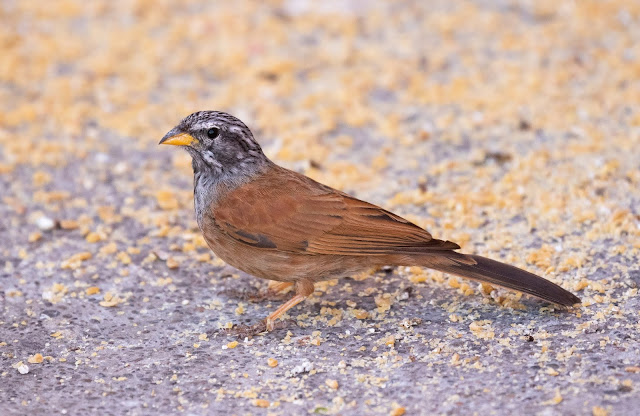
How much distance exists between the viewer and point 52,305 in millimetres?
4941

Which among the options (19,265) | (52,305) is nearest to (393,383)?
(52,305)

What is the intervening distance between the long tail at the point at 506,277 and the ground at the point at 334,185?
5.6 inches

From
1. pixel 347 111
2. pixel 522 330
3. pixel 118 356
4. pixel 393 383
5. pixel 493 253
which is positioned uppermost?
pixel 347 111

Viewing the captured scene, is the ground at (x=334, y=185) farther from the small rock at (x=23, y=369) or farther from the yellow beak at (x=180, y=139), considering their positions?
the yellow beak at (x=180, y=139)

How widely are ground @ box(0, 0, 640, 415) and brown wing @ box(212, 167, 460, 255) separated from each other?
44 cm

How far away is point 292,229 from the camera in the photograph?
15.2 ft

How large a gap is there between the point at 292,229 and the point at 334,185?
1.71m

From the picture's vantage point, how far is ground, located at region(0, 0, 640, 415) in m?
4.12

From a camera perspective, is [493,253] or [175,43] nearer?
[493,253]

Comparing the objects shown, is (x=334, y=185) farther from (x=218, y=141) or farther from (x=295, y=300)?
(x=295, y=300)

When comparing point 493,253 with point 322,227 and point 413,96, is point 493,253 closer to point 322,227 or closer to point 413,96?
point 322,227

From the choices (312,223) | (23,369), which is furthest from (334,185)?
(23,369)

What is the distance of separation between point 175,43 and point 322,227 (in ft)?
14.8

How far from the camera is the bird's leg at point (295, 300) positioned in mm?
4676
